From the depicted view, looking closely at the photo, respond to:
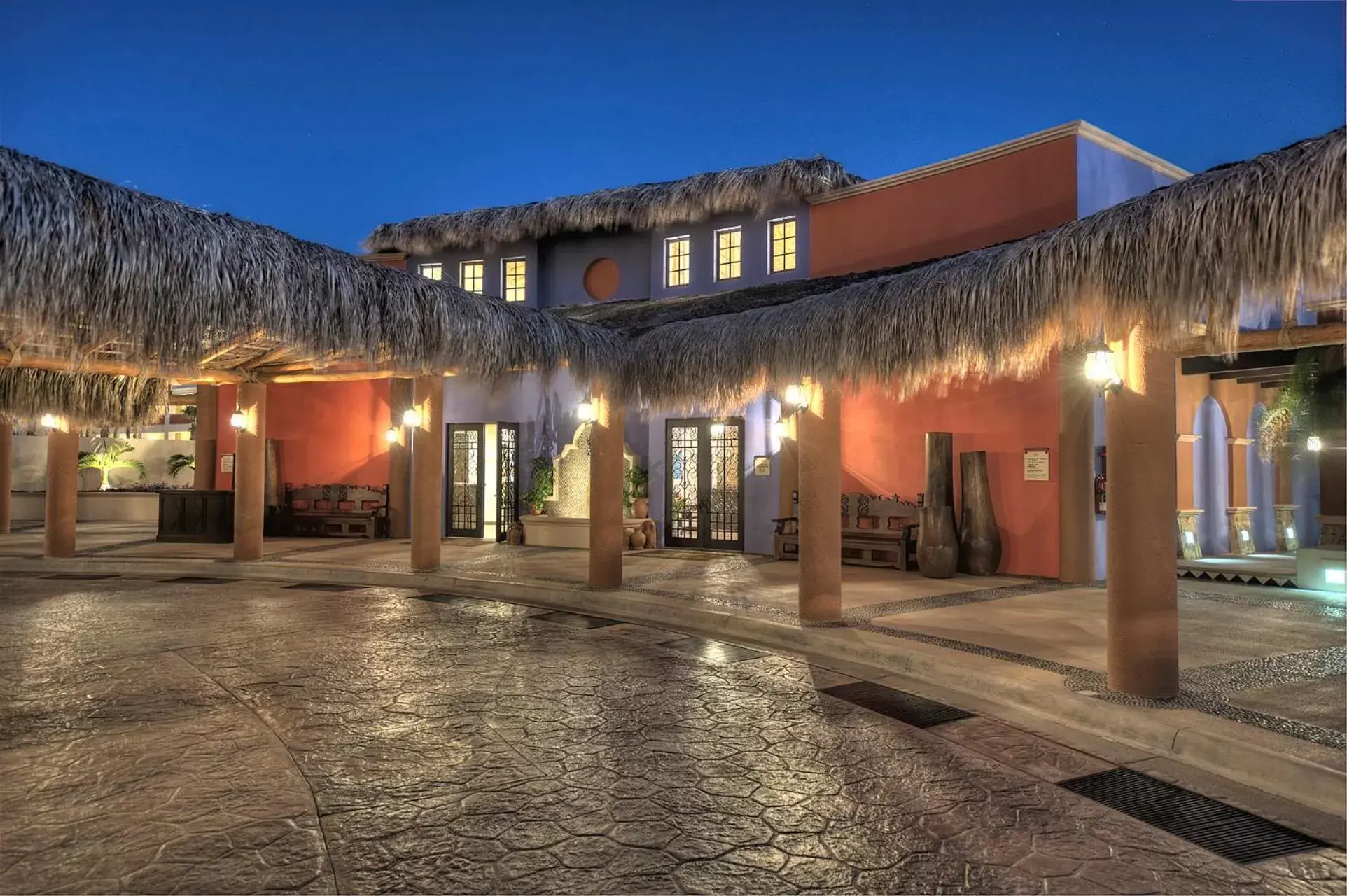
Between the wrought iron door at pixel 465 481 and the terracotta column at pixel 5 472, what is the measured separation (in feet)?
32.3

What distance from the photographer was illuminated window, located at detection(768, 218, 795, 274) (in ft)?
46.6

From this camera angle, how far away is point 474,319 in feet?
31.1

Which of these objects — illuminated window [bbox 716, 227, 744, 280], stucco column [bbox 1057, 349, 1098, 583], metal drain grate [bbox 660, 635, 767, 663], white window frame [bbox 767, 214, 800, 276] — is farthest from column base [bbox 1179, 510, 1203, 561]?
illuminated window [bbox 716, 227, 744, 280]

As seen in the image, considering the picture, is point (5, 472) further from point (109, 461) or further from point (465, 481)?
point (465, 481)

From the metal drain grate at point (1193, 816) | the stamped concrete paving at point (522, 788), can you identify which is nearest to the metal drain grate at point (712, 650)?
the stamped concrete paving at point (522, 788)

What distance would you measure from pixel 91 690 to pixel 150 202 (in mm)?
3694

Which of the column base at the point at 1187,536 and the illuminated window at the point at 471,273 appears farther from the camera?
the illuminated window at the point at 471,273

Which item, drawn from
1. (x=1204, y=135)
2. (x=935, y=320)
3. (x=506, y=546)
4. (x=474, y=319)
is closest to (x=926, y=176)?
(x=935, y=320)

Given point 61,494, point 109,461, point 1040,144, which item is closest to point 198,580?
point 61,494

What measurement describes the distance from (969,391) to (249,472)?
35.6ft

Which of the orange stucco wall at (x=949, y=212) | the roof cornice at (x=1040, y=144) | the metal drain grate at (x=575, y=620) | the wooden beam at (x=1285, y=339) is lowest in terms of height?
the metal drain grate at (x=575, y=620)

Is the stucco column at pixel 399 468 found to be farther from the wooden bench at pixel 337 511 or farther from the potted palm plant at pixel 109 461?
the potted palm plant at pixel 109 461

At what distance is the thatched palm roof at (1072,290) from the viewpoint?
4148 mm

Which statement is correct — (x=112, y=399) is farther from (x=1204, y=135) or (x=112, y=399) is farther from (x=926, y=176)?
(x=1204, y=135)
